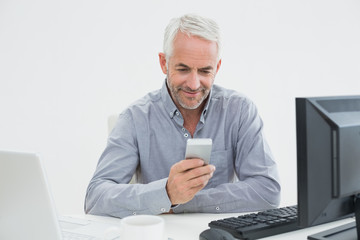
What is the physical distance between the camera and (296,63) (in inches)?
133

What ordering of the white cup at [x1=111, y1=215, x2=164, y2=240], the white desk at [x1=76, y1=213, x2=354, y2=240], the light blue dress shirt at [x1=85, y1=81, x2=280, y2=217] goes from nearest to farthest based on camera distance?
the white cup at [x1=111, y1=215, x2=164, y2=240], the white desk at [x1=76, y1=213, x2=354, y2=240], the light blue dress shirt at [x1=85, y1=81, x2=280, y2=217]

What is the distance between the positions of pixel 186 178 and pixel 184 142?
47cm

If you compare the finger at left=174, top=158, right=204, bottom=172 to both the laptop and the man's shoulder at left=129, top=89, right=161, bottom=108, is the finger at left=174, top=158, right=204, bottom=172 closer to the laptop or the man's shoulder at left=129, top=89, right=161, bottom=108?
the laptop

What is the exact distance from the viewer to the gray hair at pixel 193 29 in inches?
66.5

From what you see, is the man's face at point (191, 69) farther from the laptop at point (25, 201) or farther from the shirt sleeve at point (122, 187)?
the laptop at point (25, 201)

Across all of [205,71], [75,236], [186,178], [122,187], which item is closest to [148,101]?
[205,71]

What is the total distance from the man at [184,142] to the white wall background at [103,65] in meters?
1.00

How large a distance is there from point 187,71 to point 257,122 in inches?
14.7

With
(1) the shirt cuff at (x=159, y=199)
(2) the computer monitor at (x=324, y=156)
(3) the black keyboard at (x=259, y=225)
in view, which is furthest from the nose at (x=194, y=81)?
(2) the computer monitor at (x=324, y=156)

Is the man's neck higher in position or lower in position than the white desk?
higher

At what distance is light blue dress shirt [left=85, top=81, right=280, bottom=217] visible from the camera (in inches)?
61.1

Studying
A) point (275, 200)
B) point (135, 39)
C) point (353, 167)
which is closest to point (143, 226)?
point (353, 167)

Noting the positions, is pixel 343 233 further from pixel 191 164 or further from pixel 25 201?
pixel 25 201

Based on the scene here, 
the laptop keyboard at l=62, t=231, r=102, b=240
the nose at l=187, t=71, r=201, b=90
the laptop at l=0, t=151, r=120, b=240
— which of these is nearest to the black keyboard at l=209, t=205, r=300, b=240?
the laptop keyboard at l=62, t=231, r=102, b=240
